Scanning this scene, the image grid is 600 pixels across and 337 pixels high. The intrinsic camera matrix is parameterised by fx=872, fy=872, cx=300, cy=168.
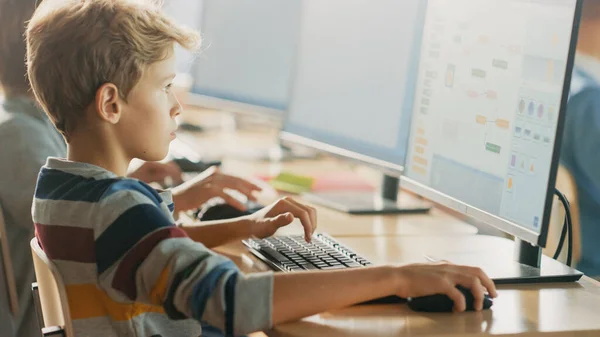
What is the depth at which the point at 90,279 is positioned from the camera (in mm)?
1200

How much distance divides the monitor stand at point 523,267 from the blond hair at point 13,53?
972 mm

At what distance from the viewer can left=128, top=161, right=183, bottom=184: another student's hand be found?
81.7 inches

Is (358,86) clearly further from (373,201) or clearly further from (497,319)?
(497,319)

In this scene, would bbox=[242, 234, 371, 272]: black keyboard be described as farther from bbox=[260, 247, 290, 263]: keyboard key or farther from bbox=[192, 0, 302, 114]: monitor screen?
bbox=[192, 0, 302, 114]: monitor screen

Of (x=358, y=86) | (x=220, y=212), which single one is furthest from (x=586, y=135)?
(x=220, y=212)

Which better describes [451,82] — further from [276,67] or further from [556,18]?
[276,67]

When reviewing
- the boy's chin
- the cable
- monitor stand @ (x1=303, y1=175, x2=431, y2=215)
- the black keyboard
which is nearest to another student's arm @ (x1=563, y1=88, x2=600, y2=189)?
the cable

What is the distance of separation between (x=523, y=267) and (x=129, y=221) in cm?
66

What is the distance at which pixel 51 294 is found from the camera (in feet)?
4.01

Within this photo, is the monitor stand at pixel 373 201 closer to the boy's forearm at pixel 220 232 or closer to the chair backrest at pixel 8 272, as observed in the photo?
the boy's forearm at pixel 220 232

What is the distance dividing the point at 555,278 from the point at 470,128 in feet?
0.98

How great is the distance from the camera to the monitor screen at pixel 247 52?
2502 mm

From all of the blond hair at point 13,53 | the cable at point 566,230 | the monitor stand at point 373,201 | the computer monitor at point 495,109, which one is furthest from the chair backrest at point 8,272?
the cable at point 566,230

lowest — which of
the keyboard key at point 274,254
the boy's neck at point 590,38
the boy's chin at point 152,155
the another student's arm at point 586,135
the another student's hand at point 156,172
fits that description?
the another student's hand at point 156,172
